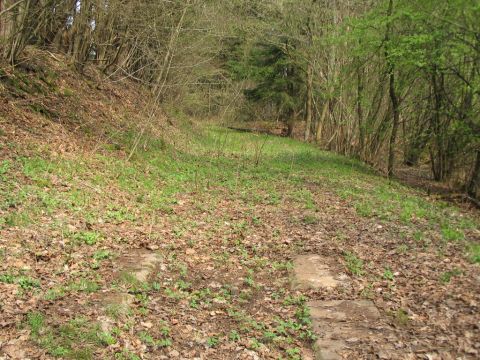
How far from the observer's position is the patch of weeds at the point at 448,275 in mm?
6664

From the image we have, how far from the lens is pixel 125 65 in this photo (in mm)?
21172

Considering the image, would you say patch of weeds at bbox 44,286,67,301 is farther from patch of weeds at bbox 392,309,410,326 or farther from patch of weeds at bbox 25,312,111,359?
patch of weeds at bbox 392,309,410,326

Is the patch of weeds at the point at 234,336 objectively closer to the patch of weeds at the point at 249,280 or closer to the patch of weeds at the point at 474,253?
the patch of weeds at the point at 249,280

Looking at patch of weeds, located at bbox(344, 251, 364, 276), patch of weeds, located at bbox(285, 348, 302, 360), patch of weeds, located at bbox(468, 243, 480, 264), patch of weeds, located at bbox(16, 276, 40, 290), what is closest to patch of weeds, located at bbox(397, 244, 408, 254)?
patch of weeds, located at bbox(344, 251, 364, 276)

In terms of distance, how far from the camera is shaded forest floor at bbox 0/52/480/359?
5176 millimetres

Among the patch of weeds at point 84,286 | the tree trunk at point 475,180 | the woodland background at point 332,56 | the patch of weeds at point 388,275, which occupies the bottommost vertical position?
the patch of weeds at point 84,286

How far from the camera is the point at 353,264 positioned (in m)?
7.64

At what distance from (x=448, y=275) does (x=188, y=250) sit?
165 inches

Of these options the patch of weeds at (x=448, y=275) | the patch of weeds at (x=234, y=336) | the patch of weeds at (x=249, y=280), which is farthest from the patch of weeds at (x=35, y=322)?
the patch of weeds at (x=448, y=275)

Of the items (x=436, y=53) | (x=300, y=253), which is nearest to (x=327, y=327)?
(x=300, y=253)

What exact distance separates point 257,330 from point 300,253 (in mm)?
2790

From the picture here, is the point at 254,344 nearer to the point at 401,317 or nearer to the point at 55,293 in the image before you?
the point at 401,317

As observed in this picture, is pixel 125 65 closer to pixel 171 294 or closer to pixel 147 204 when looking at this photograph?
pixel 147 204

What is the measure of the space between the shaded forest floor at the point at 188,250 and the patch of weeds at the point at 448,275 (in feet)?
0.07
